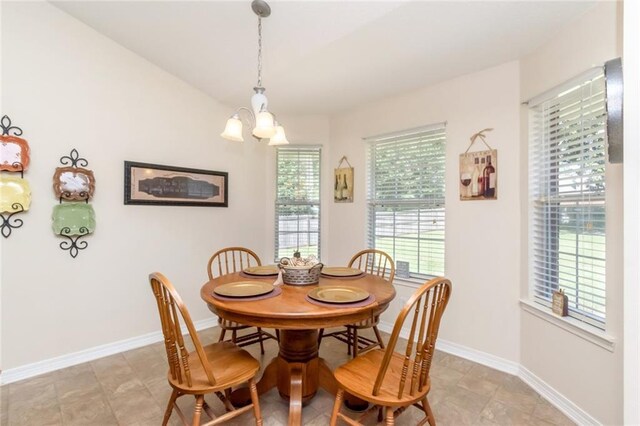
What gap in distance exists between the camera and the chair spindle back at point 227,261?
247 centimetres

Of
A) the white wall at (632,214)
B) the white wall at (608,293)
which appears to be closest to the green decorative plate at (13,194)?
the white wall at (632,214)

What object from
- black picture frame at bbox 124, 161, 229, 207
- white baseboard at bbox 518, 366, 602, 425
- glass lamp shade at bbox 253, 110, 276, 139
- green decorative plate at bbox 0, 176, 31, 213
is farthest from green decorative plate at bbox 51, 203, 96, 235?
white baseboard at bbox 518, 366, 602, 425

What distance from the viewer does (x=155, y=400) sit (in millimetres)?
1876

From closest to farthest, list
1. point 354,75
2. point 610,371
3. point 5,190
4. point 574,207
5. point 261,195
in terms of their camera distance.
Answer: point 610,371 < point 574,207 < point 5,190 < point 354,75 < point 261,195

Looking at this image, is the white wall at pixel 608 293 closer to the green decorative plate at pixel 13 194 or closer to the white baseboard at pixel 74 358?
the white baseboard at pixel 74 358

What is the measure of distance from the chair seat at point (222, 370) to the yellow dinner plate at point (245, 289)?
37 centimetres

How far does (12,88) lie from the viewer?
2.02 m

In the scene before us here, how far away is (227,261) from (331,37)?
82.3 inches

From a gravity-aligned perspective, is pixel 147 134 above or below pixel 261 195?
above

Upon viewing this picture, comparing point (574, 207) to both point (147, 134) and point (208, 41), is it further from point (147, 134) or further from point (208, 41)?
point (147, 134)

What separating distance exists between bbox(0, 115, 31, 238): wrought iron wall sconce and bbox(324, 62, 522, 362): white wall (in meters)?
3.10

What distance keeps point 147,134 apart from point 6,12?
1.11 metres

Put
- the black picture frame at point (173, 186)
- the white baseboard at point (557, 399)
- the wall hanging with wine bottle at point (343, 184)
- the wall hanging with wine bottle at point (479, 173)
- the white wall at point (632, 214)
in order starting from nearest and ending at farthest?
the white wall at point (632, 214)
the white baseboard at point (557, 399)
the wall hanging with wine bottle at point (479, 173)
the black picture frame at point (173, 186)
the wall hanging with wine bottle at point (343, 184)

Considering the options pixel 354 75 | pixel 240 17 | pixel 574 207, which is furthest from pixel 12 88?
pixel 574 207
